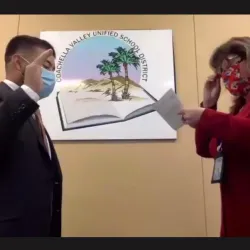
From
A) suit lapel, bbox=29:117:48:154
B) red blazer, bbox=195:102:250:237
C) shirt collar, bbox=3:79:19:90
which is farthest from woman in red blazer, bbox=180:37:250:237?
shirt collar, bbox=3:79:19:90

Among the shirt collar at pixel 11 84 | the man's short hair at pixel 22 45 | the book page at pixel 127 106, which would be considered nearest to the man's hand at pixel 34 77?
the shirt collar at pixel 11 84

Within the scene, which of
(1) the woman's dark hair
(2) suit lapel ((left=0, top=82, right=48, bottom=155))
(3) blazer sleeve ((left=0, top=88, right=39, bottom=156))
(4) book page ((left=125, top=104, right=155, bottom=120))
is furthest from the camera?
(4) book page ((left=125, top=104, right=155, bottom=120))

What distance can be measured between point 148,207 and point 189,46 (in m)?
1.03

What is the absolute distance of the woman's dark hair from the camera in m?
1.40

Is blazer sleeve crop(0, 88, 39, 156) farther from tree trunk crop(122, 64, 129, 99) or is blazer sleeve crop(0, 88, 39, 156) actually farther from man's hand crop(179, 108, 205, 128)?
tree trunk crop(122, 64, 129, 99)

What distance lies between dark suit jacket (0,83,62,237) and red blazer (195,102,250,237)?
61 centimetres

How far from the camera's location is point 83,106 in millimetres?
2096

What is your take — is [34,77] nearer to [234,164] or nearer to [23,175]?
[23,175]

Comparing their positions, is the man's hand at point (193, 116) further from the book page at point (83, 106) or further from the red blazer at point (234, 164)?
the book page at point (83, 106)

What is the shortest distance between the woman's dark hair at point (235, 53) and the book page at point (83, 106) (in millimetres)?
751

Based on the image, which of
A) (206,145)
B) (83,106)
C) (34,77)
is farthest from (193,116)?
(83,106)

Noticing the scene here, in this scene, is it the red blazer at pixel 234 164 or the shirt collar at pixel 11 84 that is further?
the shirt collar at pixel 11 84

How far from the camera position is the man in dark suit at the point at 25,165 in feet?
3.72

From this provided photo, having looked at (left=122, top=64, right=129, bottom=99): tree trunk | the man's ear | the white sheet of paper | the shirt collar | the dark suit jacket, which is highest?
(left=122, top=64, right=129, bottom=99): tree trunk
